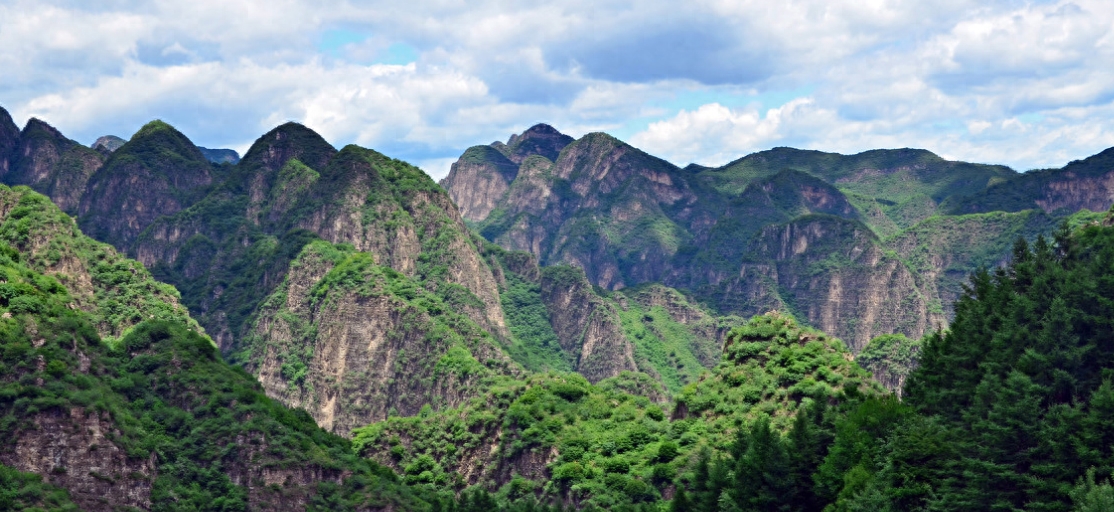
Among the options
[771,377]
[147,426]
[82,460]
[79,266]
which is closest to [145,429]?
[147,426]

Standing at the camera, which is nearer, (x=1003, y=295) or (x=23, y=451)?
(x=1003, y=295)

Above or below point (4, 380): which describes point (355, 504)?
below

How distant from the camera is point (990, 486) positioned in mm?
74062

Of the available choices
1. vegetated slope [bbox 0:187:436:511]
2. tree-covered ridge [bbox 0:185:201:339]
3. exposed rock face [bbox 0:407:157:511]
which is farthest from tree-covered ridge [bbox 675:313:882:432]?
tree-covered ridge [bbox 0:185:201:339]

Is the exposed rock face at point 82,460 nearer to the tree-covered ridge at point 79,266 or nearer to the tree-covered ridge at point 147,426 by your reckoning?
the tree-covered ridge at point 147,426

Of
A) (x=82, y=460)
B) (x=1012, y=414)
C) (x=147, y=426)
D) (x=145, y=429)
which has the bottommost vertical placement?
(x=82, y=460)

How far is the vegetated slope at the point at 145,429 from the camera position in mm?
114250

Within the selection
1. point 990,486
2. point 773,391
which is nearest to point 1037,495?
point 990,486

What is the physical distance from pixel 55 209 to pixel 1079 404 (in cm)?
14852

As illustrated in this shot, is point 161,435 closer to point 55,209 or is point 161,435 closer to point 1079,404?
point 55,209

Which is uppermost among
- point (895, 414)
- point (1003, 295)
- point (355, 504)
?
point (1003, 295)

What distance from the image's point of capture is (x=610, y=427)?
450 ft

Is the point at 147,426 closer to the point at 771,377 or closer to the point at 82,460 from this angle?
the point at 82,460

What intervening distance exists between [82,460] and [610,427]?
52.0m
